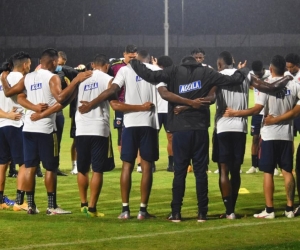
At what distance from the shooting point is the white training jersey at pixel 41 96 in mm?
11016

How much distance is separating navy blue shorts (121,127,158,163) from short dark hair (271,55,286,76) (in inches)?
66.6

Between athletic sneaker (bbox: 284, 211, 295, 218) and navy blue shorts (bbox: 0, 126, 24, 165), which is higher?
navy blue shorts (bbox: 0, 126, 24, 165)

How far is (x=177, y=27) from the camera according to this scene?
52.1 meters

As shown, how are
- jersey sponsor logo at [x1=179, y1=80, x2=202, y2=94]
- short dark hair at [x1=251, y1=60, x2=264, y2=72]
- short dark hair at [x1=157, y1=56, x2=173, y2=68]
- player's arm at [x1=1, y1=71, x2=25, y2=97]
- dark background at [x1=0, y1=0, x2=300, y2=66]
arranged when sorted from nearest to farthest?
jersey sponsor logo at [x1=179, y1=80, x2=202, y2=94] < player's arm at [x1=1, y1=71, x2=25, y2=97] < short dark hair at [x1=157, y1=56, x2=173, y2=68] < short dark hair at [x1=251, y1=60, x2=264, y2=72] < dark background at [x1=0, y1=0, x2=300, y2=66]

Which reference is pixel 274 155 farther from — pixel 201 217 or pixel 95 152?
pixel 95 152

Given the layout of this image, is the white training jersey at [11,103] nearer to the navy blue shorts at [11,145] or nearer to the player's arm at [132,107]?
the navy blue shorts at [11,145]

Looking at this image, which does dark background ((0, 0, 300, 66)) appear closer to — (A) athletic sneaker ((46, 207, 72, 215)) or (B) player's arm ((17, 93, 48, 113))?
(B) player's arm ((17, 93, 48, 113))

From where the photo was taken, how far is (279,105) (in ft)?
35.4

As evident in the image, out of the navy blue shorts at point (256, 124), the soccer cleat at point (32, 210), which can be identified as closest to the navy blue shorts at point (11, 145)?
the soccer cleat at point (32, 210)

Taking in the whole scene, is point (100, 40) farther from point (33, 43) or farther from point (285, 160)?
point (285, 160)

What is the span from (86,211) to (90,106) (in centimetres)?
138

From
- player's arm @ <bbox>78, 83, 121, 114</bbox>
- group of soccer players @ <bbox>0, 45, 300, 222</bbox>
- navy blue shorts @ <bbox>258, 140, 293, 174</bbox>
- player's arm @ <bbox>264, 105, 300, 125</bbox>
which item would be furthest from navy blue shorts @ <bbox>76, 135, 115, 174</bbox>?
player's arm @ <bbox>264, 105, 300, 125</bbox>

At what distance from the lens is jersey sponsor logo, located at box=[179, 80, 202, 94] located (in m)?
10.4

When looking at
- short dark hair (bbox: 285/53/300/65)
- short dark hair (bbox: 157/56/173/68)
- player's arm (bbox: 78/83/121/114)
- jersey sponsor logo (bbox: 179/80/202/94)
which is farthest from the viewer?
short dark hair (bbox: 157/56/173/68)
